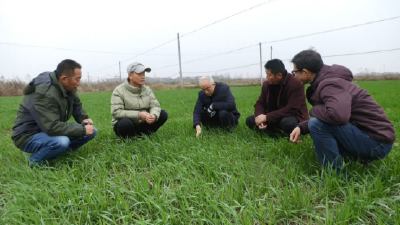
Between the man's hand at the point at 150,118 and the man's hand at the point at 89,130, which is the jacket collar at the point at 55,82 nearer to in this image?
the man's hand at the point at 89,130

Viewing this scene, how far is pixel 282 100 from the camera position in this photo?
3561mm

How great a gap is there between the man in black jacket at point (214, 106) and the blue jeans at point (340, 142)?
186 cm

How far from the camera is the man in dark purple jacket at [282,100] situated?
10.9ft

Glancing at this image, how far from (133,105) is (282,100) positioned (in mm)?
2200

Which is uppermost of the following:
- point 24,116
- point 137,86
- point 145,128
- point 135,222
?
point 137,86

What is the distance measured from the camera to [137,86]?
3.80 m

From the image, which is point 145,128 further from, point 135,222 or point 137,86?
point 135,222

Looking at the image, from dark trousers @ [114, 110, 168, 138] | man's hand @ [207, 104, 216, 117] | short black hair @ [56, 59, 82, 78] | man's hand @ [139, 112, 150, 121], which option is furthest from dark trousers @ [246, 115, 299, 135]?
short black hair @ [56, 59, 82, 78]

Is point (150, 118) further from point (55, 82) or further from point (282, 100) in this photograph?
point (282, 100)

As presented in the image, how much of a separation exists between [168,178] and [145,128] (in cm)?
183

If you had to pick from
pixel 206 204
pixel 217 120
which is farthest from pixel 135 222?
pixel 217 120

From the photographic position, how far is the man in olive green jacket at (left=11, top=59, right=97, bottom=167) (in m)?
2.75

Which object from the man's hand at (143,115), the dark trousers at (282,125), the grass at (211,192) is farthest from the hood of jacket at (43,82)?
the dark trousers at (282,125)

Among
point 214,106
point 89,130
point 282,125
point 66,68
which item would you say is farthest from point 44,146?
point 282,125
